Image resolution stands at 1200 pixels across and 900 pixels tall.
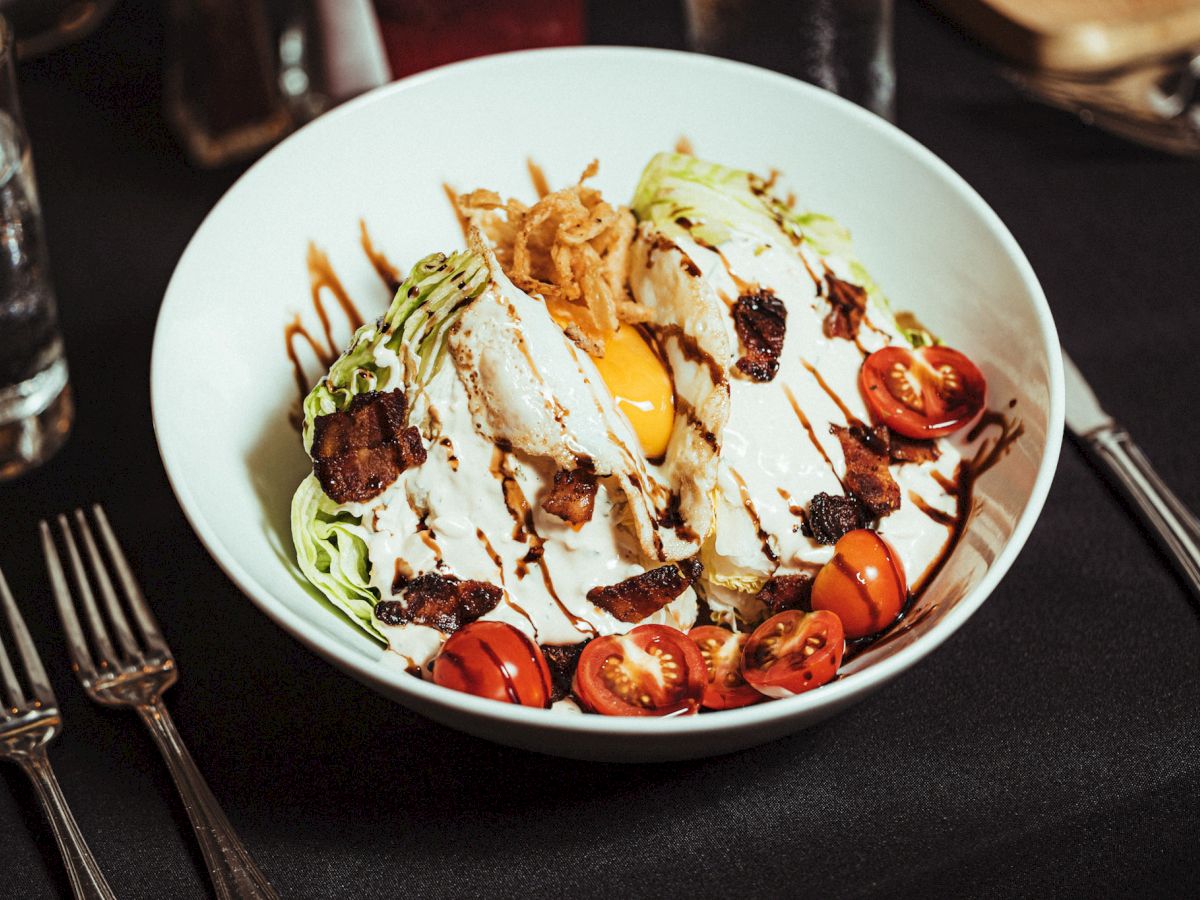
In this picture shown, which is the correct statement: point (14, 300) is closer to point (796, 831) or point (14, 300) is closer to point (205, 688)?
point (205, 688)

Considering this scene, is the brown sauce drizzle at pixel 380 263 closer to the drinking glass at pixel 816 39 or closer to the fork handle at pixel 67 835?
the fork handle at pixel 67 835

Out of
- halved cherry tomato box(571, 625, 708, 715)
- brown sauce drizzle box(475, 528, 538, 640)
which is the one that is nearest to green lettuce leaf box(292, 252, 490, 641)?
brown sauce drizzle box(475, 528, 538, 640)

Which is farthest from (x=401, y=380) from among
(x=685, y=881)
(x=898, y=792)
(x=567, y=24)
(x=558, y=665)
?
(x=567, y=24)

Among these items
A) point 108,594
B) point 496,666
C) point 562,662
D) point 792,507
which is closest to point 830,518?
point 792,507

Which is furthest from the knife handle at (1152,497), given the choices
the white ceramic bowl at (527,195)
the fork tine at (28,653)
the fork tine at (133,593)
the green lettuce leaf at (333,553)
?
the fork tine at (28,653)

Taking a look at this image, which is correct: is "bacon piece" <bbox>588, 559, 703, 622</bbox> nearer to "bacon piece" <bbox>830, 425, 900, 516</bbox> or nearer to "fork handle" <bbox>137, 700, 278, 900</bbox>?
"bacon piece" <bbox>830, 425, 900, 516</bbox>

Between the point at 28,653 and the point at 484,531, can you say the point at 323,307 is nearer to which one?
the point at 484,531
